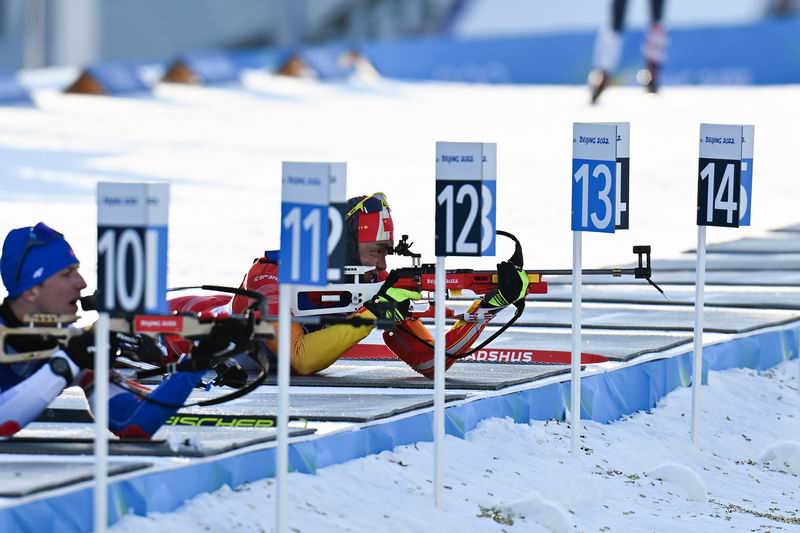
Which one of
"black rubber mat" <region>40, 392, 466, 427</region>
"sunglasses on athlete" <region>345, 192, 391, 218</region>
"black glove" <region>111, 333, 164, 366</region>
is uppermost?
"sunglasses on athlete" <region>345, 192, 391, 218</region>

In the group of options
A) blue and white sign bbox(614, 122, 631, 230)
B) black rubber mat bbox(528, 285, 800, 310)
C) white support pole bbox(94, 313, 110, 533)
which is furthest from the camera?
black rubber mat bbox(528, 285, 800, 310)

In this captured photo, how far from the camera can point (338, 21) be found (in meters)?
41.8

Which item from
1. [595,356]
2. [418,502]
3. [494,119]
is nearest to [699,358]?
[595,356]

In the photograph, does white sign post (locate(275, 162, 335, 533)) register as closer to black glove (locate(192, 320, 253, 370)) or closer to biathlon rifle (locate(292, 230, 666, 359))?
black glove (locate(192, 320, 253, 370))

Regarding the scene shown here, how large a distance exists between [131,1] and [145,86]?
32.8 feet

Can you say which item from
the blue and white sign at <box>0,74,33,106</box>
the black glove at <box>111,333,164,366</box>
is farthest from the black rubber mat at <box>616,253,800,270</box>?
the blue and white sign at <box>0,74,33,106</box>

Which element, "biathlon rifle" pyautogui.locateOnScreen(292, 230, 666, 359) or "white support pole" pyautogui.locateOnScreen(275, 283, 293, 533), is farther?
"biathlon rifle" pyautogui.locateOnScreen(292, 230, 666, 359)

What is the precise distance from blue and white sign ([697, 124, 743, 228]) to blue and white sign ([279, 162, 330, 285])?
2848 millimetres

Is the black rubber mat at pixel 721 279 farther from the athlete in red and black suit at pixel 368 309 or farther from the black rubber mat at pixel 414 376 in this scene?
the athlete in red and black suit at pixel 368 309

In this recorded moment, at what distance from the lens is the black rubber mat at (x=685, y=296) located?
1264 cm

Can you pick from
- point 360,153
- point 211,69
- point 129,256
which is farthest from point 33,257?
point 211,69

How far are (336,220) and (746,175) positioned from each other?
323cm

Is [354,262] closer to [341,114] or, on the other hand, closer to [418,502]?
[418,502]

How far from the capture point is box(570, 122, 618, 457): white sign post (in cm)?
820
